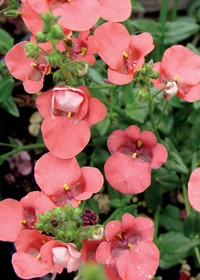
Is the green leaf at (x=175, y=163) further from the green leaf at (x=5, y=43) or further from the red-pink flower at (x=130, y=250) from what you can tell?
the green leaf at (x=5, y=43)

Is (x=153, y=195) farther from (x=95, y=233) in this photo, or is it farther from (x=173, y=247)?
(x=95, y=233)

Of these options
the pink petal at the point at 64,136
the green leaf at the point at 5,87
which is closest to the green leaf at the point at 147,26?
the green leaf at the point at 5,87

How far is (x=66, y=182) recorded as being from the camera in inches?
30.4

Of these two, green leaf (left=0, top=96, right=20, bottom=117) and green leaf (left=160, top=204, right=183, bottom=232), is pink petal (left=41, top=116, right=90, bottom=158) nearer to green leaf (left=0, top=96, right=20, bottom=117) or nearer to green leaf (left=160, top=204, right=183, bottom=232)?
green leaf (left=0, top=96, right=20, bottom=117)

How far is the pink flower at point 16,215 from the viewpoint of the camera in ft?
2.49

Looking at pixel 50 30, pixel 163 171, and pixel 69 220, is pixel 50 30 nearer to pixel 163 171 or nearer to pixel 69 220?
pixel 69 220

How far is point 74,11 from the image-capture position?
66 cm

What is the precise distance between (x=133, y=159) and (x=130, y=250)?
264mm

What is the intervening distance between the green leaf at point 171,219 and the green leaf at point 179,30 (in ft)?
2.37

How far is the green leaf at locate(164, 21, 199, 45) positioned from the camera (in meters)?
1.26

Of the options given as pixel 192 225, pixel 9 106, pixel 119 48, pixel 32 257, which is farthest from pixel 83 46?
pixel 192 225

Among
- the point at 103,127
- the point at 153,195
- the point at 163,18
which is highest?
the point at 163,18

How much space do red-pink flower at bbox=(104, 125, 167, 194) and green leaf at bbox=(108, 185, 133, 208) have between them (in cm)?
21

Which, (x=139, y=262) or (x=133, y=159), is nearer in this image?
(x=139, y=262)
